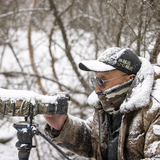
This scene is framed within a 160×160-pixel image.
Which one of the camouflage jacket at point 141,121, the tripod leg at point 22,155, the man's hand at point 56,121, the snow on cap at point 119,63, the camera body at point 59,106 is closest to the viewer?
the camouflage jacket at point 141,121

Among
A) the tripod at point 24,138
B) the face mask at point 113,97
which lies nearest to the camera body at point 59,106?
the tripod at point 24,138

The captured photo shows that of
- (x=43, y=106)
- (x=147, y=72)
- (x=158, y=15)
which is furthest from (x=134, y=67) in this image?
(x=158, y=15)

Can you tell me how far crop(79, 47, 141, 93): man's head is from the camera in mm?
1740

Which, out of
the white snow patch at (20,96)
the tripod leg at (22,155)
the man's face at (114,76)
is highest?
the man's face at (114,76)

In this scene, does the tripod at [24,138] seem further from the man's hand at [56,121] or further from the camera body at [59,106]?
the man's hand at [56,121]

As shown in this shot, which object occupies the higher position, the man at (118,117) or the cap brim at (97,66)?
the cap brim at (97,66)

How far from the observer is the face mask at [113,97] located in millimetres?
1758

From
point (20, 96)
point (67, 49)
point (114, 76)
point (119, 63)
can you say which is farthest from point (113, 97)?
point (67, 49)

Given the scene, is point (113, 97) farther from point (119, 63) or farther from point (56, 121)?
point (56, 121)

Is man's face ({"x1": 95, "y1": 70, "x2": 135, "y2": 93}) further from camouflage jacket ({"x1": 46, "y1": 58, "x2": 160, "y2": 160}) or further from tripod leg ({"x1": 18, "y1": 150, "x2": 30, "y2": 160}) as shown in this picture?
tripod leg ({"x1": 18, "y1": 150, "x2": 30, "y2": 160})

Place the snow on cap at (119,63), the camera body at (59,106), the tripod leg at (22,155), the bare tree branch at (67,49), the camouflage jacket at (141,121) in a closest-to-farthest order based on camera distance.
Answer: the camouflage jacket at (141,121), the tripod leg at (22,155), the camera body at (59,106), the snow on cap at (119,63), the bare tree branch at (67,49)

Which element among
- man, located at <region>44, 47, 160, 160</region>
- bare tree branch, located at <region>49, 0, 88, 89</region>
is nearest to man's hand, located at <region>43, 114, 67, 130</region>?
man, located at <region>44, 47, 160, 160</region>

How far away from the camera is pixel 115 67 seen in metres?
1.75

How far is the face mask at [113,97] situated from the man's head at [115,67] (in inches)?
1.6
